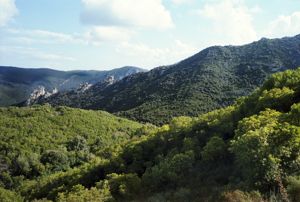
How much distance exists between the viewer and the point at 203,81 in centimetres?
13300

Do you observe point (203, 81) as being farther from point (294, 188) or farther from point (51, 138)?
point (294, 188)

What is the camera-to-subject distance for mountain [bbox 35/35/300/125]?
398 feet

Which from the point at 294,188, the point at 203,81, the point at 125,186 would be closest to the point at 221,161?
the point at 125,186

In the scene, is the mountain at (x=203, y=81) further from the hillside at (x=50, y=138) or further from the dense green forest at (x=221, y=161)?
the dense green forest at (x=221, y=161)

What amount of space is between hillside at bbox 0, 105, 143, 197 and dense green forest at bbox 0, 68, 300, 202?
27.3 m

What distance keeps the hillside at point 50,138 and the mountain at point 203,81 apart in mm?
20499

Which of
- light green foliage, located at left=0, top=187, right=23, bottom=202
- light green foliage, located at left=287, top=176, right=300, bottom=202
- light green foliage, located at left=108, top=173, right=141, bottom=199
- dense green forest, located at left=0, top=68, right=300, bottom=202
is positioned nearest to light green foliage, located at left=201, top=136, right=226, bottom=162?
dense green forest, located at left=0, top=68, right=300, bottom=202

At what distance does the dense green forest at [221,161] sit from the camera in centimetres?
1538

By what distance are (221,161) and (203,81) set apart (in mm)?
111668

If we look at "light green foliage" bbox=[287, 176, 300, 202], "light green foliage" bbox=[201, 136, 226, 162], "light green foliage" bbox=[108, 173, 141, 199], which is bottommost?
"light green foliage" bbox=[108, 173, 141, 199]

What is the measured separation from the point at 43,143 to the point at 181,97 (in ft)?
175

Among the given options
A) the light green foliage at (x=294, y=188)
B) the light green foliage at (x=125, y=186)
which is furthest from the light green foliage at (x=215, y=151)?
the light green foliage at (x=294, y=188)

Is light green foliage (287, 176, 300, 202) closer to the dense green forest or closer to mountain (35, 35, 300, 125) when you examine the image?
the dense green forest

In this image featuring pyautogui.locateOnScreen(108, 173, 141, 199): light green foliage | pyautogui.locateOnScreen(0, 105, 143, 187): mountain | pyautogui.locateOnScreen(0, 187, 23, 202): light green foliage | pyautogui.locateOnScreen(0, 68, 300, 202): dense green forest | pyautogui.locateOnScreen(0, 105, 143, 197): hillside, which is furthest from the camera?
pyautogui.locateOnScreen(0, 105, 143, 187): mountain
